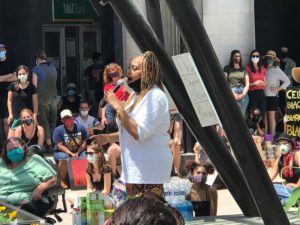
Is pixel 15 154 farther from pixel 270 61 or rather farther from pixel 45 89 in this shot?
pixel 270 61

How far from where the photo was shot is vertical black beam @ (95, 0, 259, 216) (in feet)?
17.6

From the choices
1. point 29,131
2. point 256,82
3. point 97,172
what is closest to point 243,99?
point 256,82

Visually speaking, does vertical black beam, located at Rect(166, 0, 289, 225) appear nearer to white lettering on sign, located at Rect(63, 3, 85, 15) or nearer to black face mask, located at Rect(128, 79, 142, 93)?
black face mask, located at Rect(128, 79, 142, 93)

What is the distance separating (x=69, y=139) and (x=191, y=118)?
6.48 m

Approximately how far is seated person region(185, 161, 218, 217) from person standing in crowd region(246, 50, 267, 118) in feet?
20.6

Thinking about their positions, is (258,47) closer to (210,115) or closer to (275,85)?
(275,85)

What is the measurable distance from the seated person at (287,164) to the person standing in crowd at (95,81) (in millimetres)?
5894

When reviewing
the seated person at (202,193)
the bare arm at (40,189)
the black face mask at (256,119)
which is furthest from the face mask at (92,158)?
the black face mask at (256,119)

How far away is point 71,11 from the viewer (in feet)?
65.6

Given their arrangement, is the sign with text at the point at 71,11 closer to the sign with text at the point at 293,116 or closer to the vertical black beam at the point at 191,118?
the sign with text at the point at 293,116

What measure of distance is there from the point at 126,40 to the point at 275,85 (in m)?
3.18

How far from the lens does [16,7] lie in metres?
19.2

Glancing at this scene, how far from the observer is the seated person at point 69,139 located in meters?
12.3

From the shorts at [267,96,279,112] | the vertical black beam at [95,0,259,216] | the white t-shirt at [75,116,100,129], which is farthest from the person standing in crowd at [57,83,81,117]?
the vertical black beam at [95,0,259,216]
